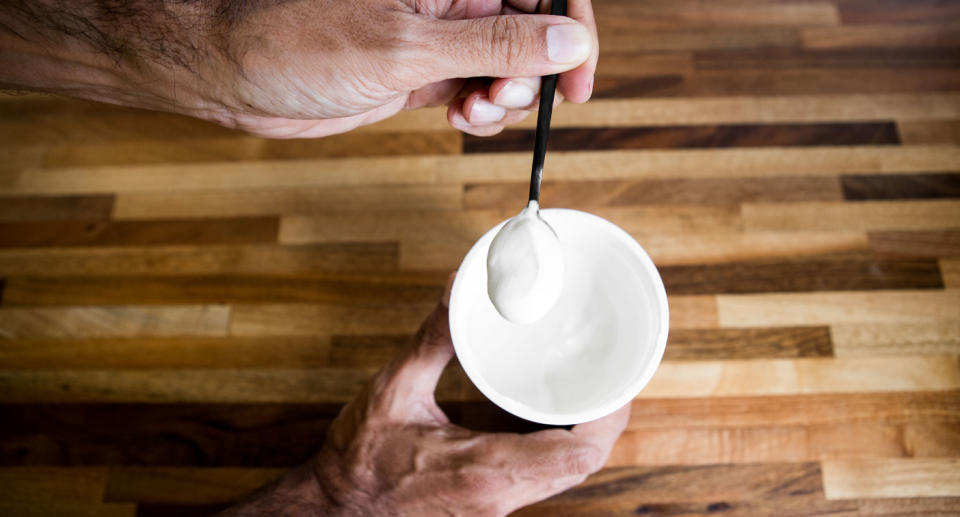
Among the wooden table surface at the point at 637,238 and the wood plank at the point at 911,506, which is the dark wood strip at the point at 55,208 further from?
the wood plank at the point at 911,506

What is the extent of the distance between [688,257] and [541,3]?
477 mm

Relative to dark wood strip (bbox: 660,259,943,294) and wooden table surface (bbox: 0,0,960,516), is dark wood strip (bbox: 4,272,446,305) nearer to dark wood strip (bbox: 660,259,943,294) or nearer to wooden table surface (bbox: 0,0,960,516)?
wooden table surface (bbox: 0,0,960,516)

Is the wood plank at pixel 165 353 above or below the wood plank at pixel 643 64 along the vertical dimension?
below

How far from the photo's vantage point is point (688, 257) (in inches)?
39.9

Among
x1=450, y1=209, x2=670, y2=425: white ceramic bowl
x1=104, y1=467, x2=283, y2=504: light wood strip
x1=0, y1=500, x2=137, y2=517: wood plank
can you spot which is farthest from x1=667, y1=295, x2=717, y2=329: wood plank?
x1=0, y1=500, x2=137, y2=517: wood plank

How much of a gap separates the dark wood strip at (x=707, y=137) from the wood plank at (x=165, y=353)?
48 centimetres

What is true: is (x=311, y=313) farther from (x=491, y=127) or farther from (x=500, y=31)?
(x=500, y=31)

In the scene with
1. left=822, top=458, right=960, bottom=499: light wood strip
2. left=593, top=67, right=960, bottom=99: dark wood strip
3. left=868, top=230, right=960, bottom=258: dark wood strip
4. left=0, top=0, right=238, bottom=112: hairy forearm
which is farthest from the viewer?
left=593, top=67, right=960, bottom=99: dark wood strip

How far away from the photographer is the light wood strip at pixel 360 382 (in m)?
0.95

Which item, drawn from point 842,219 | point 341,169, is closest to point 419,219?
point 341,169

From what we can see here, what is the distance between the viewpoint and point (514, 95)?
2.76 ft

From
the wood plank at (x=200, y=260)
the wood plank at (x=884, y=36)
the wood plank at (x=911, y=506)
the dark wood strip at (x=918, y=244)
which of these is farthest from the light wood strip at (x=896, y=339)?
the wood plank at (x=200, y=260)

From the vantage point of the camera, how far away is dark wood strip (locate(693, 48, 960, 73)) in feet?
3.68

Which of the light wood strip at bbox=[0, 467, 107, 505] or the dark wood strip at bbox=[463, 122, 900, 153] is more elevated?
the dark wood strip at bbox=[463, 122, 900, 153]
